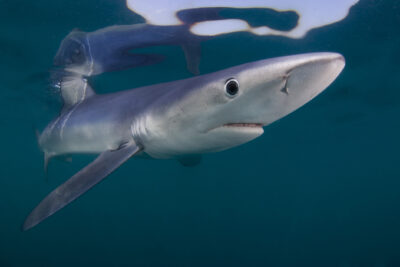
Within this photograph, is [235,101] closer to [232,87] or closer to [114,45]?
[232,87]

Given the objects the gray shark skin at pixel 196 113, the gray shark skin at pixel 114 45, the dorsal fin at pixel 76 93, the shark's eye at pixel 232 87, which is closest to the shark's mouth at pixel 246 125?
the gray shark skin at pixel 196 113

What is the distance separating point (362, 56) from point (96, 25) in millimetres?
10725

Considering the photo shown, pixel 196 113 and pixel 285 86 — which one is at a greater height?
pixel 285 86

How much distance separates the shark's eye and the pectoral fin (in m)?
1.58

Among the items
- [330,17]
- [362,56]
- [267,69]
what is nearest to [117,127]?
[267,69]

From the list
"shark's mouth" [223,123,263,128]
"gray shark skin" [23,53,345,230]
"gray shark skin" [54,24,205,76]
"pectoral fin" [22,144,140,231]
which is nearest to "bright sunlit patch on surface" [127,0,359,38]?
"gray shark skin" [54,24,205,76]

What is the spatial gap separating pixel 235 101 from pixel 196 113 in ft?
1.77

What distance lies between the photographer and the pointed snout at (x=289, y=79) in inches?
84.3

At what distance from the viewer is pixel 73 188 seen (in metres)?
3.12

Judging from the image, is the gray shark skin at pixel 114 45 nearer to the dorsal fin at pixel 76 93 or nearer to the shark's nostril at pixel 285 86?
the dorsal fin at pixel 76 93

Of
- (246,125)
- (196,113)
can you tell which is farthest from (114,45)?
(246,125)

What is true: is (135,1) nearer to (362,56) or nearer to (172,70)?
(172,70)

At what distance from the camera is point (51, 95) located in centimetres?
1521

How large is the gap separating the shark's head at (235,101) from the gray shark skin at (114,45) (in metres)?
5.99
